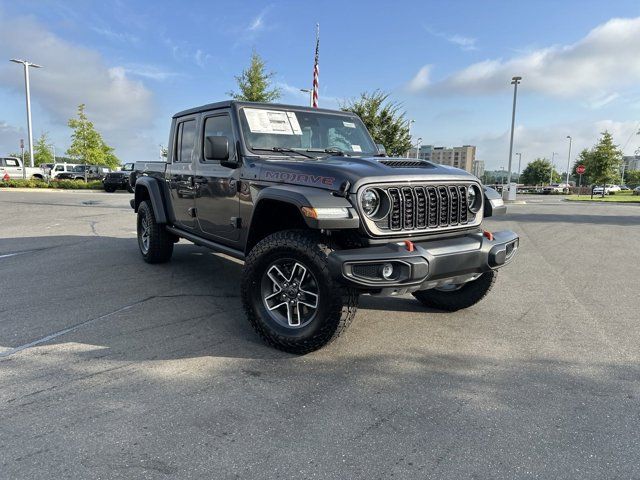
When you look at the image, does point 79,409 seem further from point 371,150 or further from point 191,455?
point 371,150

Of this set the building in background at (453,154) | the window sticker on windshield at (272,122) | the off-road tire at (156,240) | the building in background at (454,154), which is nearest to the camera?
the window sticker on windshield at (272,122)

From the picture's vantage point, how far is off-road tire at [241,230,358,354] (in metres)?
3.16

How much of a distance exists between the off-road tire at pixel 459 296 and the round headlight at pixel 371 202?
146cm

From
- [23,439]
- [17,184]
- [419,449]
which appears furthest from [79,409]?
[17,184]

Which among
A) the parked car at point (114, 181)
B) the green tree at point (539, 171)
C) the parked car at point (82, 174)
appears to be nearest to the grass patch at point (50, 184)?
the parked car at point (114, 181)

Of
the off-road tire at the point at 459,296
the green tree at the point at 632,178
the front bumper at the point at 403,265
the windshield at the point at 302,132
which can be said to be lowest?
the off-road tire at the point at 459,296

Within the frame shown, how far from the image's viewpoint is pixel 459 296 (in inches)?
177

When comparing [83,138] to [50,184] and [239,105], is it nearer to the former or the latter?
[50,184]

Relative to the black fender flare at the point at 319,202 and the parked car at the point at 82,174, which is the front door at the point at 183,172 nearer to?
the black fender flare at the point at 319,202

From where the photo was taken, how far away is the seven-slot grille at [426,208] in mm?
3375

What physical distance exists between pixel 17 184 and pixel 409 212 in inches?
1196

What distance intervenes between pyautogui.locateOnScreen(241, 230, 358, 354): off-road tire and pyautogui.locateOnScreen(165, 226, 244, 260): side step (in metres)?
0.66

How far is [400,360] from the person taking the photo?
11.2 feet

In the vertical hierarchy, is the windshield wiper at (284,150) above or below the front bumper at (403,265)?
above
